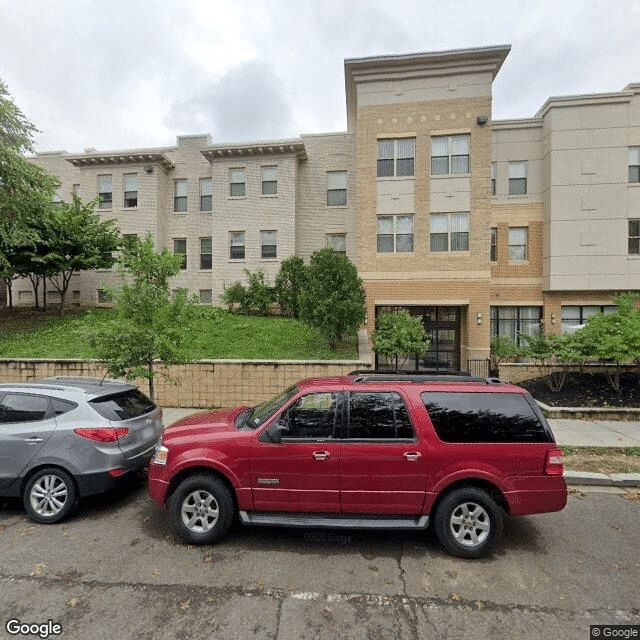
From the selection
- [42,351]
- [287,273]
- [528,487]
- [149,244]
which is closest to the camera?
[528,487]

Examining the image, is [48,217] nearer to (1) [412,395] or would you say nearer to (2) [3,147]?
(2) [3,147]

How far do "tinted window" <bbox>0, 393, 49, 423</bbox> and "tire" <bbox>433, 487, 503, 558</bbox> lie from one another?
17.6 ft

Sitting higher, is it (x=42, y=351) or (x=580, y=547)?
(x=42, y=351)

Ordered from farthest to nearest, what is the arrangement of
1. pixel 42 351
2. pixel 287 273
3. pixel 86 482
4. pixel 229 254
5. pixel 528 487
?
pixel 229 254
pixel 287 273
pixel 42 351
pixel 86 482
pixel 528 487

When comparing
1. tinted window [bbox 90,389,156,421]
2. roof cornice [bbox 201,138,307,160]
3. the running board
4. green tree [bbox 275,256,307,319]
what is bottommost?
the running board

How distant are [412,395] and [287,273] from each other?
14.4 meters

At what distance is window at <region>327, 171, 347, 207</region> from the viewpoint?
19703mm

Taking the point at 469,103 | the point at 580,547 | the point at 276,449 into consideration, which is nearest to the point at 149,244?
the point at 276,449

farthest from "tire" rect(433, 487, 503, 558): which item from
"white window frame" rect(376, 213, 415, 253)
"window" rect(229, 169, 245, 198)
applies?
"window" rect(229, 169, 245, 198)

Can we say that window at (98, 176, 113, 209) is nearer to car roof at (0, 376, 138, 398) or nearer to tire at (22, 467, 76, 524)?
car roof at (0, 376, 138, 398)

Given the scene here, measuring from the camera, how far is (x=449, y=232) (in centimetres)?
1505

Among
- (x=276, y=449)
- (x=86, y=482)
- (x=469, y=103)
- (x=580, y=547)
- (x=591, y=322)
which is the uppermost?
(x=469, y=103)

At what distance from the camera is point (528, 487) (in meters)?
3.84

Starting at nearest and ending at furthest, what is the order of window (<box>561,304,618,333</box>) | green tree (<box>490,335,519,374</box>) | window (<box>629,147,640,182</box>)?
1. green tree (<box>490,335,519,374</box>)
2. window (<box>629,147,640,182</box>)
3. window (<box>561,304,618,333</box>)
